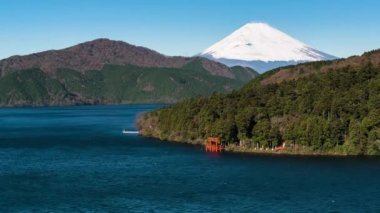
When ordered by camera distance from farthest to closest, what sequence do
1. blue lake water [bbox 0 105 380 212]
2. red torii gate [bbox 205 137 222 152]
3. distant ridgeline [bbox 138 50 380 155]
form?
red torii gate [bbox 205 137 222 152] → distant ridgeline [bbox 138 50 380 155] → blue lake water [bbox 0 105 380 212]

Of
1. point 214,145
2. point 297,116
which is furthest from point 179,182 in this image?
point 297,116

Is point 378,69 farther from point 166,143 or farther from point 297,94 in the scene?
point 166,143

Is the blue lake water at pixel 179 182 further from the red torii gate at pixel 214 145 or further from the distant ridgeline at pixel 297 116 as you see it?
the distant ridgeline at pixel 297 116

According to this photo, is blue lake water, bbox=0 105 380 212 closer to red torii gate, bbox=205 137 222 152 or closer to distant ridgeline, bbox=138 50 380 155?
red torii gate, bbox=205 137 222 152

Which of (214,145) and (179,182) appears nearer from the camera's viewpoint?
(179,182)

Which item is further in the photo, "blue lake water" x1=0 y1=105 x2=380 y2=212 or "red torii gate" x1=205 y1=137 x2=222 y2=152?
"red torii gate" x1=205 y1=137 x2=222 y2=152

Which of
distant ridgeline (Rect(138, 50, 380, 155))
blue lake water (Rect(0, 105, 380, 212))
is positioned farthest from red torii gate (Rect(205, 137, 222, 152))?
blue lake water (Rect(0, 105, 380, 212))

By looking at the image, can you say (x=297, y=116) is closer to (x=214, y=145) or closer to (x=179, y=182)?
(x=214, y=145)
